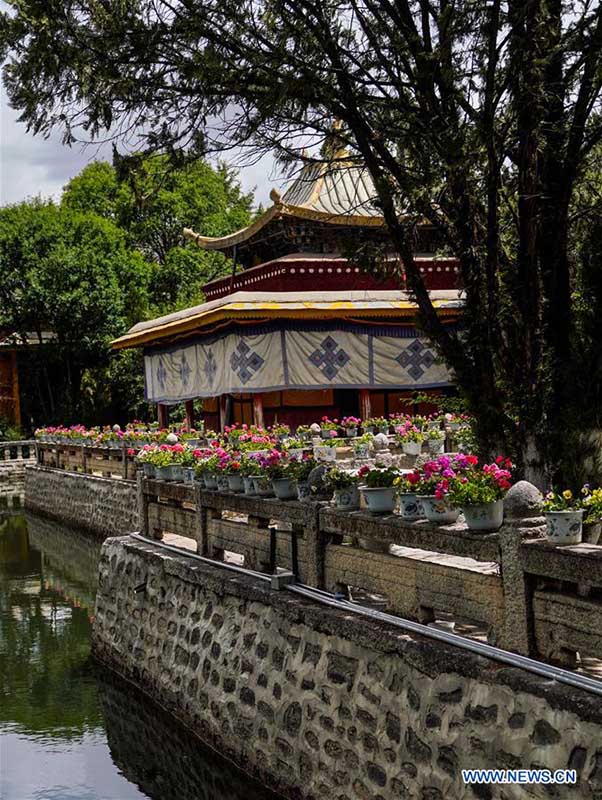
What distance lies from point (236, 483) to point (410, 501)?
3.05 meters

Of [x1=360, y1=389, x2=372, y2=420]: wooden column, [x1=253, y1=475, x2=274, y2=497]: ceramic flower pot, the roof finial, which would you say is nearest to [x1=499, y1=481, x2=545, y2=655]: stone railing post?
[x1=253, y1=475, x2=274, y2=497]: ceramic flower pot

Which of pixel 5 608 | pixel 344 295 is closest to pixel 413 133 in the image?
pixel 5 608

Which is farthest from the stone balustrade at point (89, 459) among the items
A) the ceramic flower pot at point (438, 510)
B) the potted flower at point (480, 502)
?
the potted flower at point (480, 502)

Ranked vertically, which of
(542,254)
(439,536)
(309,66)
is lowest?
(439,536)

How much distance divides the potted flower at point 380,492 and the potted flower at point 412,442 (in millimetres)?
9168

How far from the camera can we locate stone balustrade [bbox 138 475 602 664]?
5.19m

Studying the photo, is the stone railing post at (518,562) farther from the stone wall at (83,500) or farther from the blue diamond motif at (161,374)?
the blue diamond motif at (161,374)

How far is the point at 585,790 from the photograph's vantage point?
446cm

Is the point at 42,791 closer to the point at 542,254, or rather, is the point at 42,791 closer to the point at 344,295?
the point at 542,254

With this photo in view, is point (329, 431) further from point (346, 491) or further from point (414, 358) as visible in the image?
point (346, 491)

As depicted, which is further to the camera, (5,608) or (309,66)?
(5,608)

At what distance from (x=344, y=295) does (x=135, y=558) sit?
12.9m

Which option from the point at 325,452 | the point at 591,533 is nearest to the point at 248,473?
the point at 591,533

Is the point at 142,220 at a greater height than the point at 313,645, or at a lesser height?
greater
